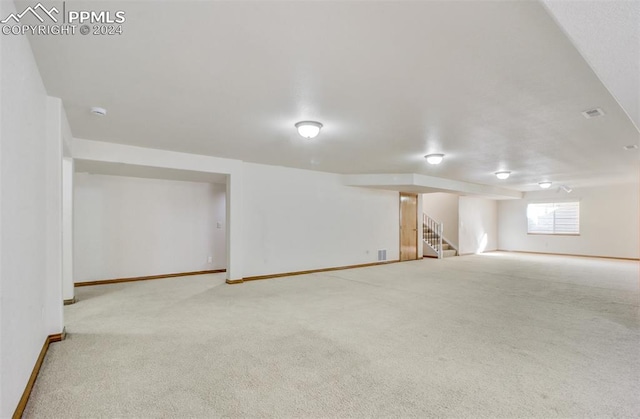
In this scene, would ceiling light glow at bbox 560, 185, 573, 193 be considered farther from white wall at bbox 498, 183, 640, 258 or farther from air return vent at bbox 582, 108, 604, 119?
air return vent at bbox 582, 108, 604, 119

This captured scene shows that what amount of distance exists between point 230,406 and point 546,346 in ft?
9.45

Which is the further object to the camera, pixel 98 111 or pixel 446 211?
pixel 446 211

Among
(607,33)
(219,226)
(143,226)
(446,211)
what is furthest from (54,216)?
(446,211)

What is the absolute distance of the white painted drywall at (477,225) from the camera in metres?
11.7

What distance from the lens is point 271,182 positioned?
697 centimetres

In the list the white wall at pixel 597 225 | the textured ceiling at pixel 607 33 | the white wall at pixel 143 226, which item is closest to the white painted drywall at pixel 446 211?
the white wall at pixel 597 225

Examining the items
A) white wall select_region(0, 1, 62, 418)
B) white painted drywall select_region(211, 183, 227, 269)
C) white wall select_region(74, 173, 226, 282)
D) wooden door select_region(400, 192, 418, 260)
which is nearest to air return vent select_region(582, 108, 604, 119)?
white wall select_region(0, 1, 62, 418)

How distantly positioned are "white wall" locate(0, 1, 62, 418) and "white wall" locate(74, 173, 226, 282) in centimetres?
351

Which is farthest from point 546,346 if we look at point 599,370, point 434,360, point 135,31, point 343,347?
point 135,31

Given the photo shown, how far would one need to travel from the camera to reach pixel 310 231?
761 centimetres

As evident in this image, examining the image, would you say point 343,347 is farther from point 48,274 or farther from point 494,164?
point 494,164

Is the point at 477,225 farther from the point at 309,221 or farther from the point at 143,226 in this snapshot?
the point at 143,226

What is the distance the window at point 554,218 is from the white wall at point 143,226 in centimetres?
1134

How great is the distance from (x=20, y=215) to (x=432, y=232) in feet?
38.1
